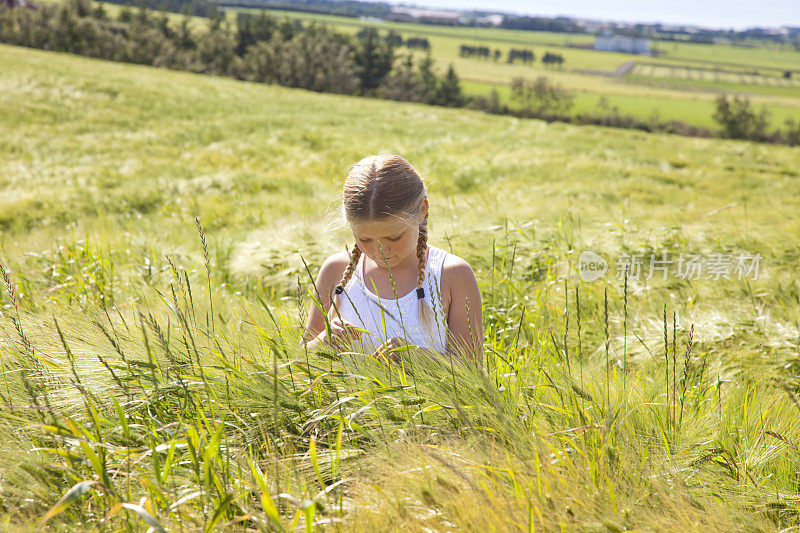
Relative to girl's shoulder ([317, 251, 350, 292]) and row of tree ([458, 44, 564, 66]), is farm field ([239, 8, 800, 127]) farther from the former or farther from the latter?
girl's shoulder ([317, 251, 350, 292])

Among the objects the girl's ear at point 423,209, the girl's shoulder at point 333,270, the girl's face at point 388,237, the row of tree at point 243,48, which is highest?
the row of tree at point 243,48

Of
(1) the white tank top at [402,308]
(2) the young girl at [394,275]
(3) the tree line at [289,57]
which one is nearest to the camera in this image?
(2) the young girl at [394,275]

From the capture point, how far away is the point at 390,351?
2207 mm

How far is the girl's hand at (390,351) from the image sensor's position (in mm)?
2228

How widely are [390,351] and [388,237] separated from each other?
0.69 meters

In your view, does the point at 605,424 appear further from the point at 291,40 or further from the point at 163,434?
the point at 291,40

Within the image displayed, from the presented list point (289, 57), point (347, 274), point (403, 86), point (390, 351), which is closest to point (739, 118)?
point (403, 86)

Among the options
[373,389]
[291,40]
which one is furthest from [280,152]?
[291,40]

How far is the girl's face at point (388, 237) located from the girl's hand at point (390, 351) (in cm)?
40

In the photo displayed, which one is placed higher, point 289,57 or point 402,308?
point 289,57

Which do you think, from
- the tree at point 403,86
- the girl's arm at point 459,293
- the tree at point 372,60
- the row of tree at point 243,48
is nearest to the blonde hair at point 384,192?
the girl's arm at point 459,293

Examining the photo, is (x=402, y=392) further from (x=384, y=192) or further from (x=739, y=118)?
(x=739, y=118)

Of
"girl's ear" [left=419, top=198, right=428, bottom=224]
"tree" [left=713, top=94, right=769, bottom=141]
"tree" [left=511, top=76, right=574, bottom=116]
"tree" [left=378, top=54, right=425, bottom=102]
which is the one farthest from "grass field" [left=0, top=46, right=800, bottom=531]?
"tree" [left=511, top=76, right=574, bottom=116]

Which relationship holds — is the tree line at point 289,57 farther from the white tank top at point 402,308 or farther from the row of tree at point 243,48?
the white tank top at point 402,308
